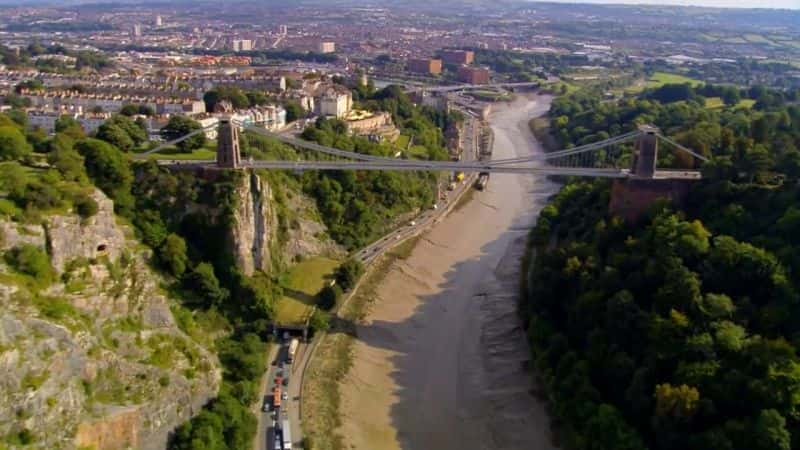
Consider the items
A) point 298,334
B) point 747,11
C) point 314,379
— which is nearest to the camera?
point 314,379

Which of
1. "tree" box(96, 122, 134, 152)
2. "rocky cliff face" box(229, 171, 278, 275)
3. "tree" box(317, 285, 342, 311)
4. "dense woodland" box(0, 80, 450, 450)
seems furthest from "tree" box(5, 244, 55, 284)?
"tree" box(317, 285, 342, 311)

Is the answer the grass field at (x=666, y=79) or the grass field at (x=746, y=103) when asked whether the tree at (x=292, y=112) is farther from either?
the grass field at (x=666, y=79)

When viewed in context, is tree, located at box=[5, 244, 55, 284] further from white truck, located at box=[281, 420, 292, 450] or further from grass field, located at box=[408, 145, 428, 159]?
grass field, located at box=[408, 145, 428, 159]

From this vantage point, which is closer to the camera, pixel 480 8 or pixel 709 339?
pixel 709 339

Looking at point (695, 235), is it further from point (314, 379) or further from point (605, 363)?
point (314, 379)

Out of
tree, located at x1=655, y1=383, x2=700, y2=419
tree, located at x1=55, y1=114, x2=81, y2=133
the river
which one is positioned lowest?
the river

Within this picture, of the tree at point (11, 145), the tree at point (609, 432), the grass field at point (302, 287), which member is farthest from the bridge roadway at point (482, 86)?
the tree at point (609, 432)

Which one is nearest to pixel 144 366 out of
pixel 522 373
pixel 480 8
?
pixel 522 373
